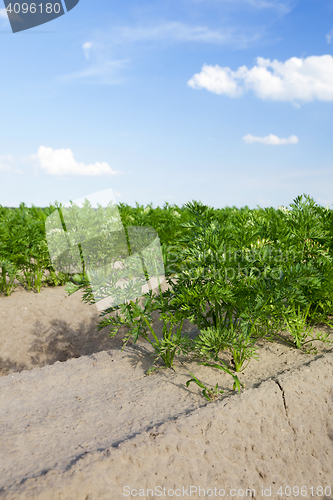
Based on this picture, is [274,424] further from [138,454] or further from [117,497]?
[117,497]

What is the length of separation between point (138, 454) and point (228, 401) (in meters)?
0.81

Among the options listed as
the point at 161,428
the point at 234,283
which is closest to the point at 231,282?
the point at 234,283

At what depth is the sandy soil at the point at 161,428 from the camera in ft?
6.48

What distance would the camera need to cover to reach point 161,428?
7.41 feet

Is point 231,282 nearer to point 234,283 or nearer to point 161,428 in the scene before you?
point 234,283

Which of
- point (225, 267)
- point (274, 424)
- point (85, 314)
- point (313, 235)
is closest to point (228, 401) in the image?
point (274, 424)

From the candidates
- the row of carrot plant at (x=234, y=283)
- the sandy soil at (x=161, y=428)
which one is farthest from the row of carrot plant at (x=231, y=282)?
the sandy soil at (x=161, y=428)

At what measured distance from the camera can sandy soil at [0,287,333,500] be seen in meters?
1.97

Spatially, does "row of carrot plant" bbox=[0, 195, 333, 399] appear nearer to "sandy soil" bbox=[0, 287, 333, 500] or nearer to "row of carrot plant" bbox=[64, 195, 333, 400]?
"row of carrot plant" bbox=[64, 195, 333, 400]

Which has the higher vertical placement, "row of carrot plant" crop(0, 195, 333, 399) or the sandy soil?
"row of carrot plant" crop(0, 195, 333, 399)

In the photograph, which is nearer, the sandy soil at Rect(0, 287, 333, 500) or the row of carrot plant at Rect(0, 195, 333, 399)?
the sandy soil at Rect(0, 287, 333, 500)

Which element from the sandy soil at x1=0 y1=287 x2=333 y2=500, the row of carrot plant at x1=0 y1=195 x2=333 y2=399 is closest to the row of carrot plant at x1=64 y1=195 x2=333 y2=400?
the row of carrot plant at x1=0 y1=195 x2=333 y2=399

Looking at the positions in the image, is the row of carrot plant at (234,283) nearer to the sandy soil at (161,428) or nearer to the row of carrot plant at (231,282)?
the row of carrot plant at (231,282)

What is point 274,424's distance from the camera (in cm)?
251
